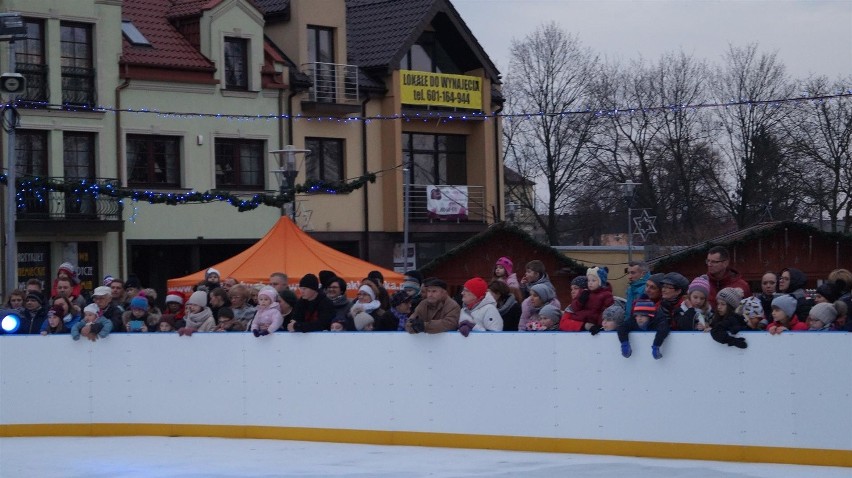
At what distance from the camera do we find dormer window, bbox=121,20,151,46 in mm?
31125

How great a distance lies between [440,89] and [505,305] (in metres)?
23.1

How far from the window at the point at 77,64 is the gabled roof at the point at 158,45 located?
0.80m

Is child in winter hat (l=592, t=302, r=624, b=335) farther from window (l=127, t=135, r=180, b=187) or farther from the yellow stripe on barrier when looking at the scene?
window (l=127, t=135, r=180, b=187)

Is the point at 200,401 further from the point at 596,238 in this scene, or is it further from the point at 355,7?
the point at 596,238

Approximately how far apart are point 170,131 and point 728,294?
845 inches

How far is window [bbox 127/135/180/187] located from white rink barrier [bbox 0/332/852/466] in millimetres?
14984

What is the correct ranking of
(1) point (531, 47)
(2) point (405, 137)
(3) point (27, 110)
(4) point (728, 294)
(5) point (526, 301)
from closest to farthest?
(4) point (728, 294), (5) point (526, 301), (3) point (27, 110), (2) point (405, 137), (1) point (531, 47)

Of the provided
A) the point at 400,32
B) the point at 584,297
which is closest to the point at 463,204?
the point at 400,32

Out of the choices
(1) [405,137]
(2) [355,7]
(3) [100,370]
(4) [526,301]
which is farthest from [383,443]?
(2) [355,7]

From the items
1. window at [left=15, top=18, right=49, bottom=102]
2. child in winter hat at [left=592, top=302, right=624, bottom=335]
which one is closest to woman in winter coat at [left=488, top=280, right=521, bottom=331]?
child in winter hat at [left=592, top=302, right=624, bottom=335]

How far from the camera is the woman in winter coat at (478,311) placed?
13.4 meters

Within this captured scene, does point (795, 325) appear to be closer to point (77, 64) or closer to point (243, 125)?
point (77, 64)

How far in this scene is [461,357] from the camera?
1348 centimetres

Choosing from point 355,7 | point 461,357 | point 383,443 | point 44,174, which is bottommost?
point 383,443
